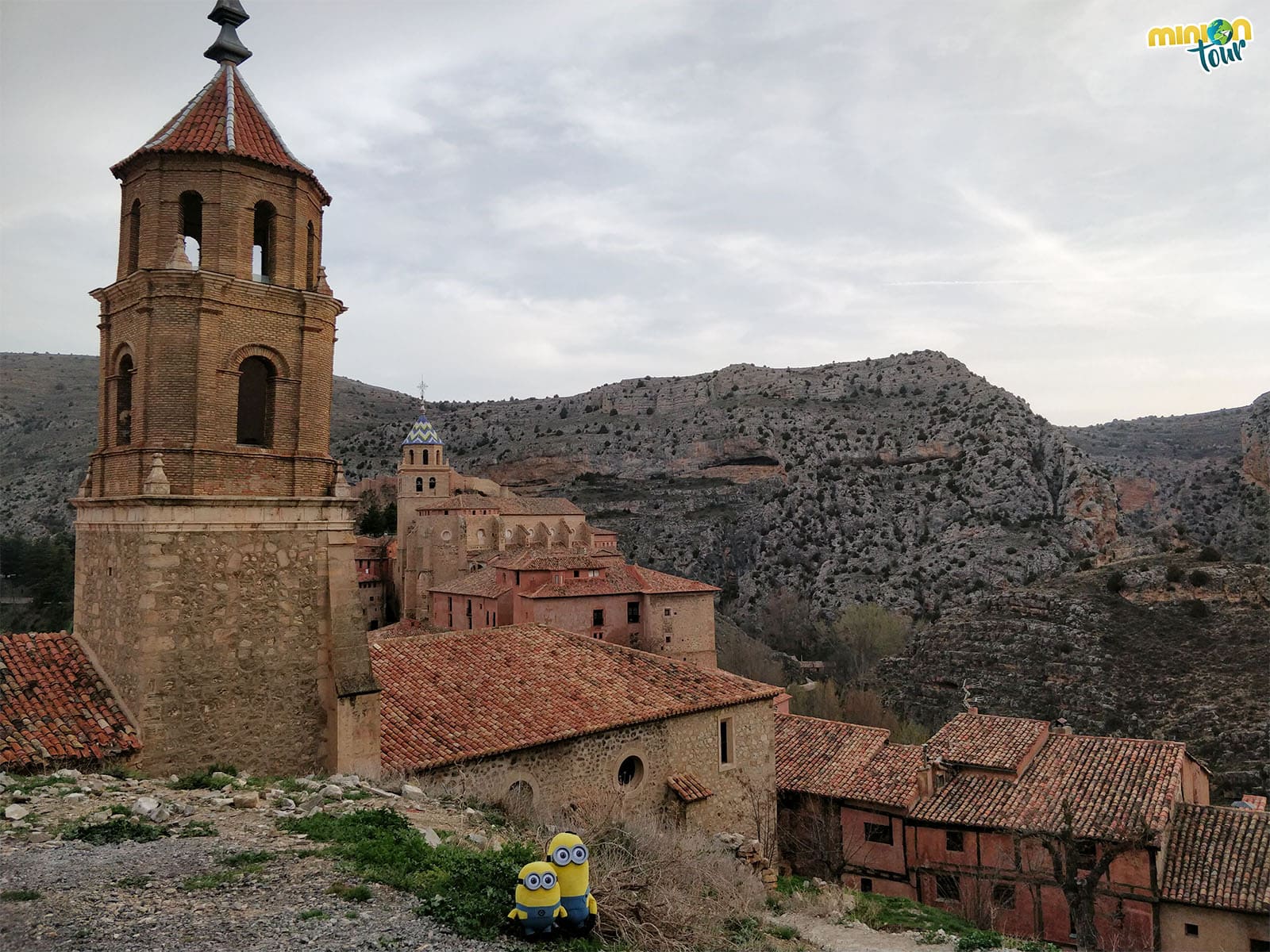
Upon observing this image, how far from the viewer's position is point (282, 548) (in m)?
10.2

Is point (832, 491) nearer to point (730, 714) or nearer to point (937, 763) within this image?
point (937, 763)

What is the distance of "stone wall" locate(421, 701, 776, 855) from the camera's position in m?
12.1

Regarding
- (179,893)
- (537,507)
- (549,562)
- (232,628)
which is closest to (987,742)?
(232,628)

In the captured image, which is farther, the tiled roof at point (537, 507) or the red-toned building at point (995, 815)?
the tiled roof at point (537, 507)

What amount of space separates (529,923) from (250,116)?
11114 mm

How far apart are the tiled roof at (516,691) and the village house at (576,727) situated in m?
0.03

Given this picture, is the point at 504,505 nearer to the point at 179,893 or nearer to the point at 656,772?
the point at 656,772

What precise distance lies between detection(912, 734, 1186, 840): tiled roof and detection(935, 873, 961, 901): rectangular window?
1.42 m

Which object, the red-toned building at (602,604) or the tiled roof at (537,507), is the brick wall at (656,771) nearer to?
the red-toned building at (602,604)

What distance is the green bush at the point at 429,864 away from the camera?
20.2 feet

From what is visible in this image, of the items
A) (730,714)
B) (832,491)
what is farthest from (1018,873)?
(832,491)

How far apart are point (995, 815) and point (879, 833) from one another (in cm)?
286

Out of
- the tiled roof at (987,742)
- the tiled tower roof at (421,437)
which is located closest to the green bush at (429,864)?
the tiled roof at (987,742)

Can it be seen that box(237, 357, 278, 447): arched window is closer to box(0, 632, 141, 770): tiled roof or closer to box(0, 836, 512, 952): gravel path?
box(0, 632, 141, 770): tiled roof
